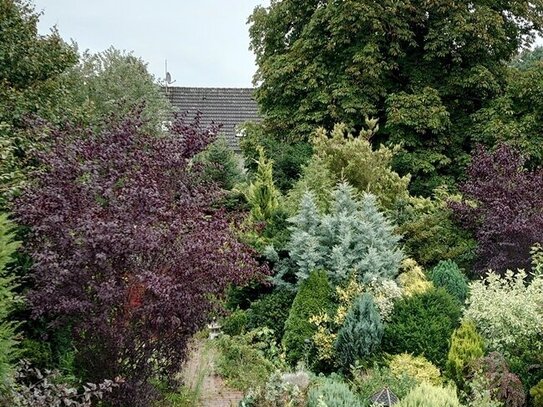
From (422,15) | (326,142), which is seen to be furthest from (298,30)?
(326,142)

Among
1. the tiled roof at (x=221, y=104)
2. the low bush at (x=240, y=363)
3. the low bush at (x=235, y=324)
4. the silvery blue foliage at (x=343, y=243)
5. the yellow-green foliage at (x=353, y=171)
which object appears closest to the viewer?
the low bush at (x=240, y=363)

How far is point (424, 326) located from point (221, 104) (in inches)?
813

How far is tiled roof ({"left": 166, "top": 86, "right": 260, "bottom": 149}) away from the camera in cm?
2516

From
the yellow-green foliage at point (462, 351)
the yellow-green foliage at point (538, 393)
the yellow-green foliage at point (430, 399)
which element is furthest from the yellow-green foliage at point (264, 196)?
the yellow-green foliage at point (430, 399)

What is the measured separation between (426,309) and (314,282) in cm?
165

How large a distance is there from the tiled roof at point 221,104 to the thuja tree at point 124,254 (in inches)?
757

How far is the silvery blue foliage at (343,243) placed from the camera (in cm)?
802

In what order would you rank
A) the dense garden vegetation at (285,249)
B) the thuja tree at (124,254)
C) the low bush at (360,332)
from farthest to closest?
1. the low bush at (360,332)
2. the dense garden vegetation at (285,249)
3. the thuja tree at (124,254)

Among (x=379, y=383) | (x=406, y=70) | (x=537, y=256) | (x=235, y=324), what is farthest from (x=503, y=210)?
(x=406, y=70)

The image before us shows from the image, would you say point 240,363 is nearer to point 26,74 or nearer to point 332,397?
point 332,397

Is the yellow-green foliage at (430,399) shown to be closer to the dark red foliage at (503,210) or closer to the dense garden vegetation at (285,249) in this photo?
the dense garden vegetation at (285,249)

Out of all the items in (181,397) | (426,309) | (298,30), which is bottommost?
(181,397)

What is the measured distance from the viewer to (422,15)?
52.1 ft

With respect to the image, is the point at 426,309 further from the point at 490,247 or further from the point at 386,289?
the point at 490,247
